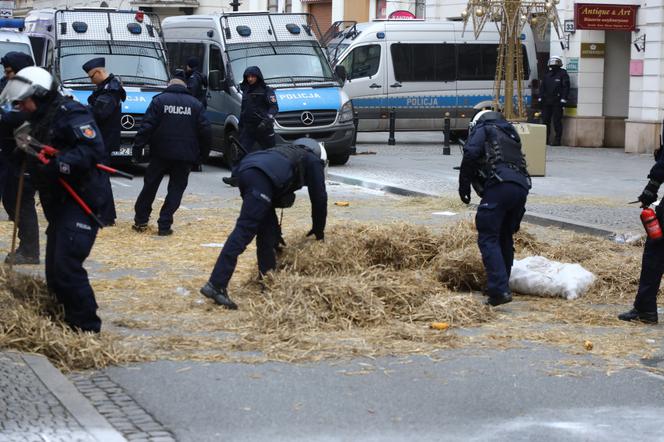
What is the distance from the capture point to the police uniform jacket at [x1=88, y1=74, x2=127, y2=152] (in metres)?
12.9

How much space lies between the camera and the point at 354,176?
2030 cm

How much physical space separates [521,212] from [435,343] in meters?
1.98

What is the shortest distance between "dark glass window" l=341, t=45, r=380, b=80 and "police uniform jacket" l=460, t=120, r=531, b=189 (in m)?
17.4

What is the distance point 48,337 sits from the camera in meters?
7.40

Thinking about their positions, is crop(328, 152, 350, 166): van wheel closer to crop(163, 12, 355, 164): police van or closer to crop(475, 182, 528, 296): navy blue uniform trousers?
crop(163, 12, 355, 164): police van

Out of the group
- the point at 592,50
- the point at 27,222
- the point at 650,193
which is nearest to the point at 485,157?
the point at 650,193

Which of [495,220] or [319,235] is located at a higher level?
[495,220]

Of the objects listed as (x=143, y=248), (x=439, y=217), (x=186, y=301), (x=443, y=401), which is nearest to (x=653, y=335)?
(x=443, y=401)

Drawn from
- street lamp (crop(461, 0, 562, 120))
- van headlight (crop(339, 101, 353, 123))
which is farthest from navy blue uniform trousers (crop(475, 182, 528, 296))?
van headlight (crop(339, 101, 353, 123))

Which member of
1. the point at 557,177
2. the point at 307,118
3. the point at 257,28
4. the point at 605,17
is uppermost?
the point at 605,17

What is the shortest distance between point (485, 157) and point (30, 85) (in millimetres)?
3564

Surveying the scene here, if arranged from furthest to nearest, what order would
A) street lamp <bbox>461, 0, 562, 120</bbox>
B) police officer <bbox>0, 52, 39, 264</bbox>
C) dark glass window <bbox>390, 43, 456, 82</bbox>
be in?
dark glass window <bbox>390, 43, 456, 82</bbox> → street lamp <bbox>461, 0, 562, 120</bbox> → police officer <bbox>0, 52, 39, 264</bbox>

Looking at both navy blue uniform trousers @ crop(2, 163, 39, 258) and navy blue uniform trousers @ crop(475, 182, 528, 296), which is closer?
navy blue uniform trousers @ crop(475, 182, 528, 296)

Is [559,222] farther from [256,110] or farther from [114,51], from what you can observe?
[114,51]
